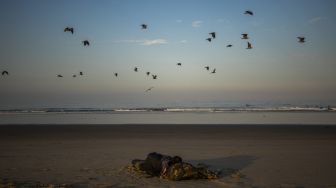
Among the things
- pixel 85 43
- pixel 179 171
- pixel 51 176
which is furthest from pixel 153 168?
pixel 85 43

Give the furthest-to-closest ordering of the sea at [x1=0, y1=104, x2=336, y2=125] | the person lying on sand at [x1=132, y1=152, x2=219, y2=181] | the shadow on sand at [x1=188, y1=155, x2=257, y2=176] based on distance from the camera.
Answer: the sea at [x1=0, y1=104, x2=336, y2=125] → the shadow on sand at [x1=188, y1=155, x2=257, y2=176] → the person lying on sand at [x1=132, y1=152, x2=219, y2=181]

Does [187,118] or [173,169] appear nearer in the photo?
[173,169]

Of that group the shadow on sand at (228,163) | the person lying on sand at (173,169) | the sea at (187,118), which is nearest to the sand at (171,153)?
the shadow on sand at (228,163)

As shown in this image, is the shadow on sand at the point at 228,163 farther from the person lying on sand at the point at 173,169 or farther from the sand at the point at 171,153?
the person lying on sand at the point at 173,169

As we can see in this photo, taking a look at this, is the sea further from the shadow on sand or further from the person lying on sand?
the person lying on sand

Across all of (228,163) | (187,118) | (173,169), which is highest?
(187,118)

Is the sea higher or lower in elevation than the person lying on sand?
higher

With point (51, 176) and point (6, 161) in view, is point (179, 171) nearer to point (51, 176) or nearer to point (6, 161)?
point (51, 176)

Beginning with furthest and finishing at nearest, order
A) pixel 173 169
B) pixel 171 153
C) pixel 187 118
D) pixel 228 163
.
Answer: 1. pixel 187 118
2. pixel 171 153
3. pixel 228 163
4. pixel 173 169

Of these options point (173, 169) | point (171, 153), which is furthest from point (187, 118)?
point (173, 169)

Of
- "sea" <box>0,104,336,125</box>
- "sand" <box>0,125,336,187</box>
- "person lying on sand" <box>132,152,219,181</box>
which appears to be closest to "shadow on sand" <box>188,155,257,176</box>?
"sand" <box>0,125,336,187</box>

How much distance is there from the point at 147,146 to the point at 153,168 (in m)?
7.86

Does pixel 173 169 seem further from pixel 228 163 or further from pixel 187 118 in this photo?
pixel 187 118

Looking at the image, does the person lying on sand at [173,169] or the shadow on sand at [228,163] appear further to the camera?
the shadow on sand at [228,163]
